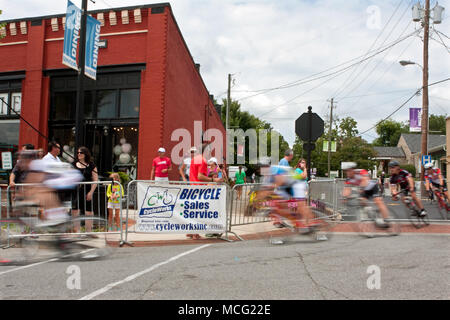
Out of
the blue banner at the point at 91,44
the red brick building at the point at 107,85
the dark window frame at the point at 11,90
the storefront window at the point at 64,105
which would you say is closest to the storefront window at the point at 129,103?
the red brick building at the point at 107,85

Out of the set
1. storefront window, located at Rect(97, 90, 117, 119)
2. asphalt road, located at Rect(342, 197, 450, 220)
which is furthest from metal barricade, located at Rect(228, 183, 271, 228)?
storefront window, located at Rect(97, 90, 117, 119)

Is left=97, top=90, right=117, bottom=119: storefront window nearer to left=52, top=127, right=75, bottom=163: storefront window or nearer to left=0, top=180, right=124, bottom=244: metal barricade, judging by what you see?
left=52, top=127, right=75, bottom=163: storefront window

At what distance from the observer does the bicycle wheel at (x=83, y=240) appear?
607 centimetres

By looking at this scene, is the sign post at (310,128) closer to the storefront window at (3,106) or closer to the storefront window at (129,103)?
the storefront window at (129,103)

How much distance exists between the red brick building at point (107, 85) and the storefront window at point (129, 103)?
0.04m

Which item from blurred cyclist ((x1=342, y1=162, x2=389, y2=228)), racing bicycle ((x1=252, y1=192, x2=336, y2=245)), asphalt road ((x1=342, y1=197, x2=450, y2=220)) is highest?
blurred cyclist ((x1=342, y1=162, x2=389, y2=228))

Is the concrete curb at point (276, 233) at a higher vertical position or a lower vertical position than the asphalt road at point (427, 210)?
lower

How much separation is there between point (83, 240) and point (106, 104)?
33.6 feet

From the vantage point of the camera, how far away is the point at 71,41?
11.2 m

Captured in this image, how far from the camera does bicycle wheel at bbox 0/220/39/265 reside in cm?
657

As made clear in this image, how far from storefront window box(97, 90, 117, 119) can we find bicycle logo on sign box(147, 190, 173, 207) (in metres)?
8.03

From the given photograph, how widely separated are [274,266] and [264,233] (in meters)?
3.33
